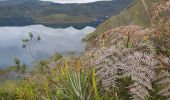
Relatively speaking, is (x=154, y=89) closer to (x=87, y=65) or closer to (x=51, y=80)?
(x=87, y=65)

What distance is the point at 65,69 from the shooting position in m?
4.31

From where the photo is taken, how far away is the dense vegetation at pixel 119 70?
3.75 meters

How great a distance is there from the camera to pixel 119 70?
4.04 m

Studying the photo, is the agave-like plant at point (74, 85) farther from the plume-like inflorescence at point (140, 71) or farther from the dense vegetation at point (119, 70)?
the plume-like inflorescence at point (140, 71)

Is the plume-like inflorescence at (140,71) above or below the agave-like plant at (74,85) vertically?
above

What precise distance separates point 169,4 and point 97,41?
42.3 inches

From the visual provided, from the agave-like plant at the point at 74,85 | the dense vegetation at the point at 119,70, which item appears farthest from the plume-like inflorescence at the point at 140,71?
the agave-like plant at the point at 74,85

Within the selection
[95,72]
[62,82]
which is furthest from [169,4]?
[62,82]

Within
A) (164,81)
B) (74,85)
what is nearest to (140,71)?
(164,81)

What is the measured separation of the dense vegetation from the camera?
12.3 ft

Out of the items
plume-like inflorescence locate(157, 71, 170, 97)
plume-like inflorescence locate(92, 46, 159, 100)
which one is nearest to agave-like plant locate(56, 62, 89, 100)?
plume-like inflorescence locate(92, 46, 159, 100)

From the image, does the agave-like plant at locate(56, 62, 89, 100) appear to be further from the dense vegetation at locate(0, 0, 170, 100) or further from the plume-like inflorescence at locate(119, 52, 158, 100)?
the plume-like inflorescence at locate(119, 52, 158, 100)

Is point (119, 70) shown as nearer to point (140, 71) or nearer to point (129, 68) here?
point (129, 68)

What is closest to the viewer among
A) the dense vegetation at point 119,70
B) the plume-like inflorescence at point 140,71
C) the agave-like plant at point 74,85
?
the plume-like inflorescence at point 140,71
